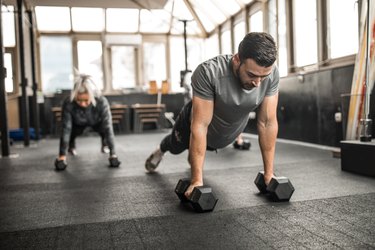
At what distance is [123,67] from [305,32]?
5097 mm

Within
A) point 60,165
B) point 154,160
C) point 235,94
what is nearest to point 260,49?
point 235,94

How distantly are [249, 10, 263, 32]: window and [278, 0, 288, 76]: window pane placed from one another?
2.34 ft

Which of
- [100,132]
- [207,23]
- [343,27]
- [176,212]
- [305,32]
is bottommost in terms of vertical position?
[176,212]

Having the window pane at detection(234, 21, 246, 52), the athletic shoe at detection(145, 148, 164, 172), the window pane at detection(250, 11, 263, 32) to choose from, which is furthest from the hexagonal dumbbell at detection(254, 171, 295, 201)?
the window pane at detection(234, 21, 246, 52)

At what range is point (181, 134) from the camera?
2.08m

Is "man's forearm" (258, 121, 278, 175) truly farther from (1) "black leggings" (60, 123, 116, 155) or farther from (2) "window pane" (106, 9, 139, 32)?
(2) "window pane" (106, 9, 139, 32)

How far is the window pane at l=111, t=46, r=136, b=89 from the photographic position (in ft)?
27.7

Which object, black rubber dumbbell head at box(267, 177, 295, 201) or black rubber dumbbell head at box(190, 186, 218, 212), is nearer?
black rubber dumbbell head at box(190, 186, 218, 212)

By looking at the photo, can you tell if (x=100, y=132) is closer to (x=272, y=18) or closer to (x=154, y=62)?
(x=272, y=18)

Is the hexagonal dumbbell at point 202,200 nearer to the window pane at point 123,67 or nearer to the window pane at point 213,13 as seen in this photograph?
the window pane at point 213,13

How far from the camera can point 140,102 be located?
320 inches

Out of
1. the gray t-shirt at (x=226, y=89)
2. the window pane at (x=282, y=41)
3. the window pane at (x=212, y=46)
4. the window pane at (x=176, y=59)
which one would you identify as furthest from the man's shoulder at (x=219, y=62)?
the window pane at (x=176, y=59)

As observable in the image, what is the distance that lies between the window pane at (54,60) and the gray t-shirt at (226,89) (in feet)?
23.4

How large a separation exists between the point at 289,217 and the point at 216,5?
613 centimetres
